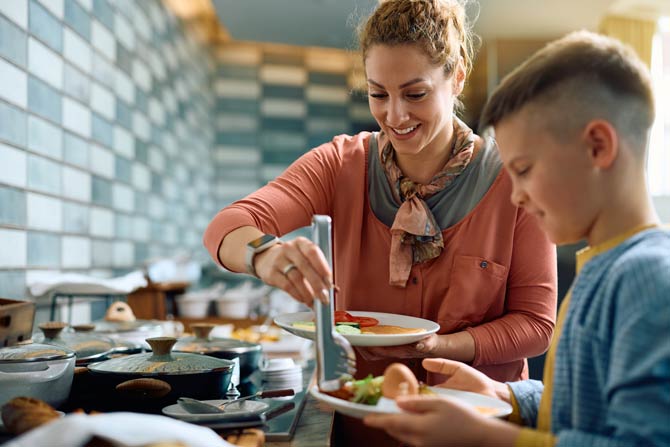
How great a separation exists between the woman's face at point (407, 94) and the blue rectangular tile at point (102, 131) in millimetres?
1820

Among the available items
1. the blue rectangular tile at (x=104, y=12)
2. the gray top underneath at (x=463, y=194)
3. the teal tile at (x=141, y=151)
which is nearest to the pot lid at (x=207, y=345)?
the gray top underneath at (x=463, y=194)

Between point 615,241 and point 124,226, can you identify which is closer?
point 615,241

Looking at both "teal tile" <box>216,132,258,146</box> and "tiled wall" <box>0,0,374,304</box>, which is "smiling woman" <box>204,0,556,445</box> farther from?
"teal tile" <box>216,132,258,146</box>

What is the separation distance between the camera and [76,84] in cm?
270

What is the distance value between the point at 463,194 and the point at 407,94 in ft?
0.94

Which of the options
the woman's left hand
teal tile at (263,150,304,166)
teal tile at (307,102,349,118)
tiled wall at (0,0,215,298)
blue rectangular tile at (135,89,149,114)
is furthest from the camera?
teal tile at (307,102,349,118)

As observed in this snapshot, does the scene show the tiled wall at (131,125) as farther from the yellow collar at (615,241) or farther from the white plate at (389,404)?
the yellow collar at (615,241)

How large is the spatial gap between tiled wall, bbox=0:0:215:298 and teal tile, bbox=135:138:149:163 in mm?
13

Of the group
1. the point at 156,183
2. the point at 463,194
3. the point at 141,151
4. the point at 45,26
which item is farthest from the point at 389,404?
the point at 156,183

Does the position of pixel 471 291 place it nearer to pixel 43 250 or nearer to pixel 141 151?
pixel 43 250

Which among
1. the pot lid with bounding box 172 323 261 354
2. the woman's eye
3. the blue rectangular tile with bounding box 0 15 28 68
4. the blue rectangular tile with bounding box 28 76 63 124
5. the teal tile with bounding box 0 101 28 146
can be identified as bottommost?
the pot lid with bounding box 172 323 261 354

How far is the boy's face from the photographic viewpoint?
0.86 m

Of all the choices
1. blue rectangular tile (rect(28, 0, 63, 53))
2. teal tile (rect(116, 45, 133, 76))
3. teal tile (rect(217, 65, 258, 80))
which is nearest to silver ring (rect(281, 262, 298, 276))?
blue rectangular tile (rect(28, 0, 63, 53))

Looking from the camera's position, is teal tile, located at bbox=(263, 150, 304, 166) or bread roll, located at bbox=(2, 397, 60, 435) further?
teal tile, located at bbox=(263, 150, 304, 166)
